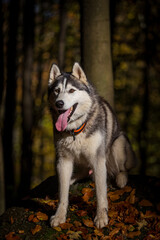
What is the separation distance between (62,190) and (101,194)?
23.5 inches

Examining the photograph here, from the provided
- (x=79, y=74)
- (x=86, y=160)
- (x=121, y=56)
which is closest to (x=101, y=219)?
(x=86, y=160)

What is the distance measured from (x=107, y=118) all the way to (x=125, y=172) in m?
1.05

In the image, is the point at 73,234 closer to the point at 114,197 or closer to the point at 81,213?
the point at 81,213

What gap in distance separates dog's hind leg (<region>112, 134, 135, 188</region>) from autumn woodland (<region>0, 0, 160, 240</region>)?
199 millimetres

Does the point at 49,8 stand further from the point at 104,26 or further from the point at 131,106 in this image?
the point at 104,26

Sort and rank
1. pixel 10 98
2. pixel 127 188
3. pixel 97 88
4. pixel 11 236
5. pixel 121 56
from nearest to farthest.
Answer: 1. pixel 11 236
2. pixel 127 188
3. pixel 97 88
4. pixel 10 98
5. pixel 121 56

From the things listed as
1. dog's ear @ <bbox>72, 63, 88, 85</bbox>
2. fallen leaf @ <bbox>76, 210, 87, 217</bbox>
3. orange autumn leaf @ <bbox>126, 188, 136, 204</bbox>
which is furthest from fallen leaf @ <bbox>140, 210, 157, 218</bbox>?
dog's ear @ <bbox>72, 63, 88, 85</bbox>

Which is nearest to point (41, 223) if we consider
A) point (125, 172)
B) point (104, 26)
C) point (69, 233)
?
point (69, 233)

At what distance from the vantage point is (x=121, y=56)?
1168cm

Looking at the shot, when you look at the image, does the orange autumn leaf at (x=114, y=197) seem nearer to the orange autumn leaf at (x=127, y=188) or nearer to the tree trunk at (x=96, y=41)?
Result: the orange autumn leaf at (x=127, y=188)

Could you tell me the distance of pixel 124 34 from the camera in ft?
38.3

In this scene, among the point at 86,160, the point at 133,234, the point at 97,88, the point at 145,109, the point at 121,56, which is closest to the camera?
the point at 133,234

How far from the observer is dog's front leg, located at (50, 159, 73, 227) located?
3881mm

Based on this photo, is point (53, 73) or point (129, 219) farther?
point (53, 73)
